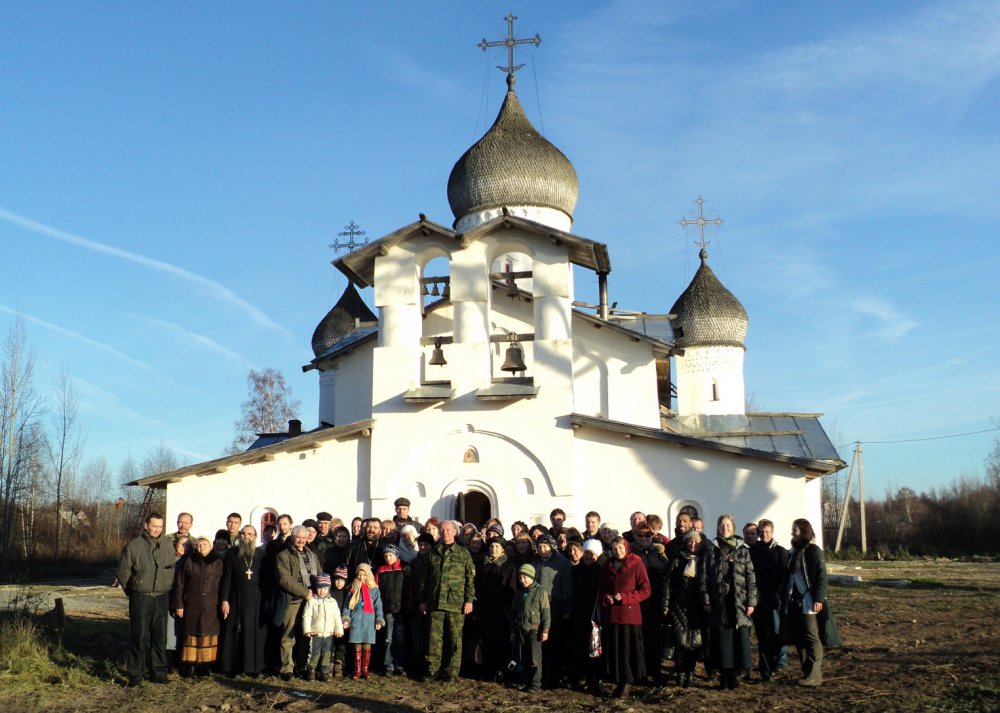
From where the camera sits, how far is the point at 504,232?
1733 centimetres

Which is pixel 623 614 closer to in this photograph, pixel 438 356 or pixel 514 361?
pixel 514 361

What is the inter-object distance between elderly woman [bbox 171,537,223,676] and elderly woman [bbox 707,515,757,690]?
190 inches

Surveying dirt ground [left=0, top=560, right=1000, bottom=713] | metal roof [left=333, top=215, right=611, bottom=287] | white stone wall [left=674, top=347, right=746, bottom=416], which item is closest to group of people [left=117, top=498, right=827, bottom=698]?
dirt ground [left=0, top=560, right=1000, bottom=713]

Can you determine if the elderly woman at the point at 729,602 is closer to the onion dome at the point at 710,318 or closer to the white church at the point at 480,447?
the white church at the point at 480,447

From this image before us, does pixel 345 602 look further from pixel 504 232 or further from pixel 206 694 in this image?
pixel 504 232

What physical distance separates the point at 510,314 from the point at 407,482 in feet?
16.5

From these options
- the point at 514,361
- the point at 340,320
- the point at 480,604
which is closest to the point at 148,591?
the point at 480,604

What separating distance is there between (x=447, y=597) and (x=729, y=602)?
270 cm

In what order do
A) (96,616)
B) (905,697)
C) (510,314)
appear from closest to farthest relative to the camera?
(905,697) → (96,616) → (510,314)

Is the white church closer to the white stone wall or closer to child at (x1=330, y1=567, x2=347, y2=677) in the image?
child at (x1=330, y1=567, x2=347, y2=677)

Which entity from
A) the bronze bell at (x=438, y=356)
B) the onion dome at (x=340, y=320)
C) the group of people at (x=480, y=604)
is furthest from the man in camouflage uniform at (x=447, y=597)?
the onion dome at (x=340, y=320)

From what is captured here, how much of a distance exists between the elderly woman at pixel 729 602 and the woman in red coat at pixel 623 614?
646 millimetres

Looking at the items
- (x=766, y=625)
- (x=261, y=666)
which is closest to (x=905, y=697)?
(x=766, y=625)

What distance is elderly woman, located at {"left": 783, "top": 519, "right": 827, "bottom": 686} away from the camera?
29.8ft
